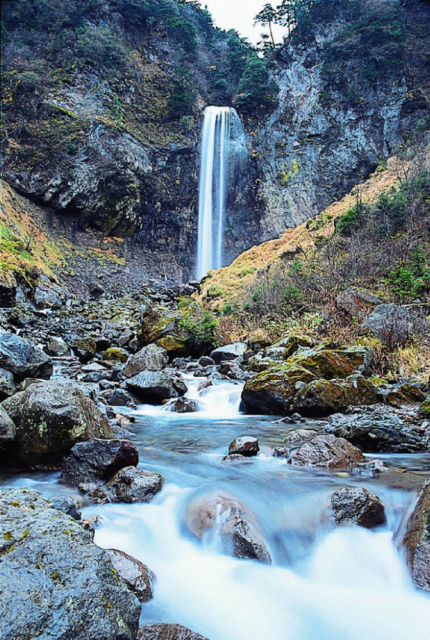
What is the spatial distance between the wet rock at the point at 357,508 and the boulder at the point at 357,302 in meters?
7.20

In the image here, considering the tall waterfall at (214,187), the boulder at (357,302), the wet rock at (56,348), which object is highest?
the tall waterfall at (214,187)

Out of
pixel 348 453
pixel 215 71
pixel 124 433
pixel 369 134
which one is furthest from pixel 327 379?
pixel 215 71

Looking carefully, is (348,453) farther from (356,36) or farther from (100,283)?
(356,36)

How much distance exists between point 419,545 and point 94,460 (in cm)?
292

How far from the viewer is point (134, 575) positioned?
2.44 meters

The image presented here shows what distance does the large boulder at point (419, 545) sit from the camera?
258cm

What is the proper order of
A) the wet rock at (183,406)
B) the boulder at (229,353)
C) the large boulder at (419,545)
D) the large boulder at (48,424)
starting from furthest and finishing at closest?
the boulder at (229,353) < the wet rock at (183,406) < the large boulder at (48,424) < the large boulder at (419,545)

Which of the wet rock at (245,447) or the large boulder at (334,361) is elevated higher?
the large boulder at (334,361)

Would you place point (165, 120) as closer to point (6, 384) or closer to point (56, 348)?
point (56, 348)

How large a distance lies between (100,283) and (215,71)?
92.4 feet

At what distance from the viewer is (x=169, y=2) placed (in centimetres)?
3853

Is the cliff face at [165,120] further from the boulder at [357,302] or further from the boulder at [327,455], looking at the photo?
the boulder at [327,455]

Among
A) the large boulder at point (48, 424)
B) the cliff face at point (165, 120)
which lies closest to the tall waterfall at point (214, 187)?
the cliff face at point (165, 120)

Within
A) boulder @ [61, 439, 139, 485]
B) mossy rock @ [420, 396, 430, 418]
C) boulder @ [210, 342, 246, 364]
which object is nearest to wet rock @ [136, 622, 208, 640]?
boulder @ [61, 439, 139, 485]
